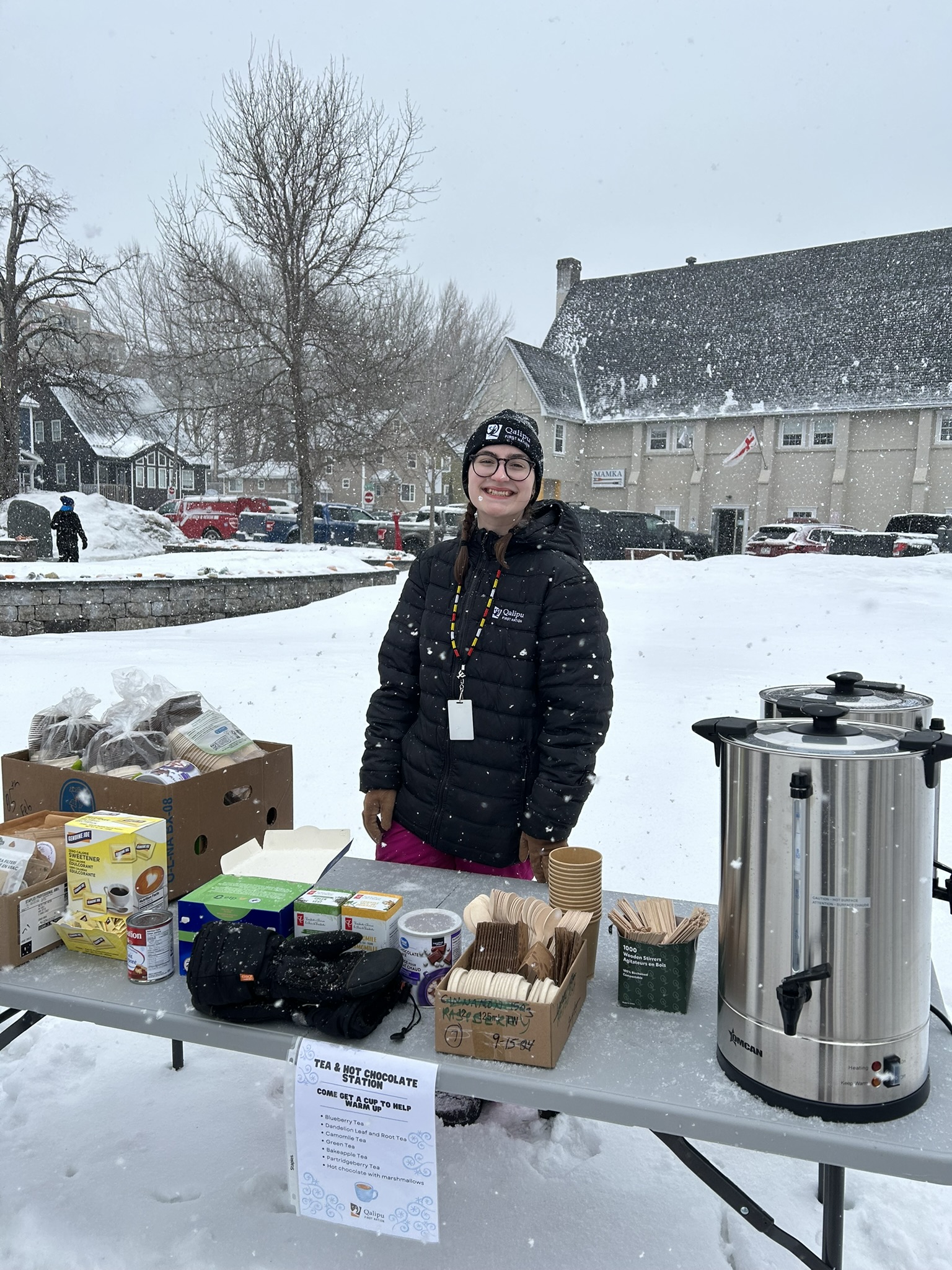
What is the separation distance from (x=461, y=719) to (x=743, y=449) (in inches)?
1196

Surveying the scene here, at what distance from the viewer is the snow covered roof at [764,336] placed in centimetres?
3117

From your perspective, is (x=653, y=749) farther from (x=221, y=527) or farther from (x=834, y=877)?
(x=221, y=527)

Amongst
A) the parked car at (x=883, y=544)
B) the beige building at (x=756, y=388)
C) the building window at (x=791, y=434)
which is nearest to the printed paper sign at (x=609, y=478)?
the beige building at (x=756, y=388)

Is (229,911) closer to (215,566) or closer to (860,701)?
(860,701)

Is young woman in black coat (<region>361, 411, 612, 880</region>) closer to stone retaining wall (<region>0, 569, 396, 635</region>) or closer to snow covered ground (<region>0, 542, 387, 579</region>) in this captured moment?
stone retaining wall (<region>0, 569, 396, 635</region>)

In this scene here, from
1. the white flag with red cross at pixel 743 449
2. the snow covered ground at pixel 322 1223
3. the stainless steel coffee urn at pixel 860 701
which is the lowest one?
the snow covered ground at pixel 322 1223

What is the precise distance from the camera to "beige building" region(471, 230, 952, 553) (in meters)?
31.0

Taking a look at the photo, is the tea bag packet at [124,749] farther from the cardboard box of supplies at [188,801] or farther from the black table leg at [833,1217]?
the black table leg at [833,1217]


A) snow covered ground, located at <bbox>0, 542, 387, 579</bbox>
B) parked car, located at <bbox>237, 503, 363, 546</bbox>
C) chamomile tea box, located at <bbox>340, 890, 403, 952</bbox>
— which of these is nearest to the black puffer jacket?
chamomile tea box, located at <bbox>340, 890, 403, 952</bbox>

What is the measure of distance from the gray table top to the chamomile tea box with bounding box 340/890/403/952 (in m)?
0.16

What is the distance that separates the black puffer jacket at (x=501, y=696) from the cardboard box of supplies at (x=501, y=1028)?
0.84 metres

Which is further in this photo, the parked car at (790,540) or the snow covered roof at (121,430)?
the snow covered roof at (121,430)

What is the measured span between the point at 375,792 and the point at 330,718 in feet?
13.5

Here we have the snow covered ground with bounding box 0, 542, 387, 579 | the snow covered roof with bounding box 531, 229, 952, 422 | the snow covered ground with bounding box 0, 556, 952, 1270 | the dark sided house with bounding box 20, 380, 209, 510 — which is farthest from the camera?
the dark sided house with bounding box 20, 380, 209, 510
